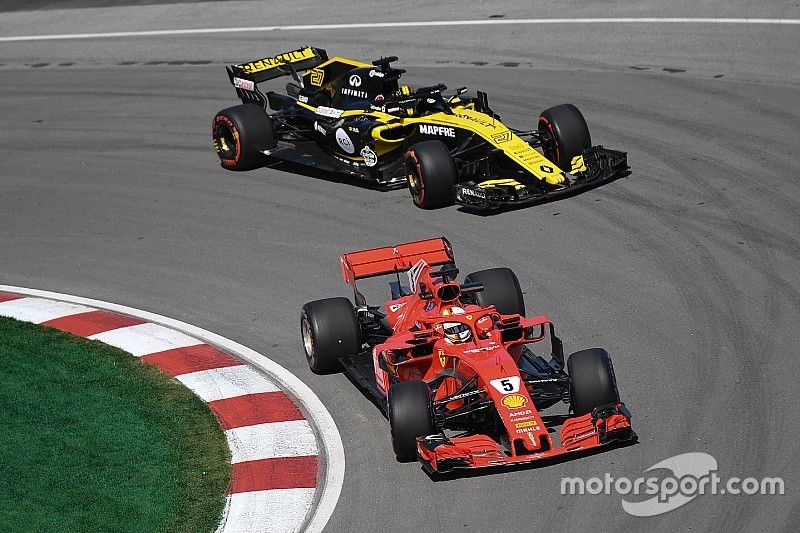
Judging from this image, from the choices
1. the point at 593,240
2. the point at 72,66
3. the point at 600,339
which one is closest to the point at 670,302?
the point at 600,339

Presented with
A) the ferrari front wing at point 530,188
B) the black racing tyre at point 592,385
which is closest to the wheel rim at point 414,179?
the ferrari front wing at point 530,188

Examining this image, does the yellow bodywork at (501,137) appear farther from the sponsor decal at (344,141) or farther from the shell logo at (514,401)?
the shell logo at (514,401)

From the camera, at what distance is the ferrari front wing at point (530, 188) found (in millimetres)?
14570

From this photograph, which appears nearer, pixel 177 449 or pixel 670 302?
pixel 177 449

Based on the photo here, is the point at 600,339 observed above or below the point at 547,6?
below

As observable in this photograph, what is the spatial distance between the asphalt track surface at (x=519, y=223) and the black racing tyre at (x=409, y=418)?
270mm

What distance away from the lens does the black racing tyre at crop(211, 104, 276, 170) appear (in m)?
16.9

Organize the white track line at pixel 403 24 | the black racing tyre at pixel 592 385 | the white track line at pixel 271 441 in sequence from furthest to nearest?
1. the white track line at pixel 403 24
2. the white track line at pixel 271 441
3. the black racing tyre at pixel 592 385

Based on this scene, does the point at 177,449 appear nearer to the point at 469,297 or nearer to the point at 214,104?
the point at 469,297

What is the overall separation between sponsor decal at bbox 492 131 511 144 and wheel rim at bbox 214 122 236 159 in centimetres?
392

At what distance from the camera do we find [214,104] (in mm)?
20297

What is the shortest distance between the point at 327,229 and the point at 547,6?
34.1 feet

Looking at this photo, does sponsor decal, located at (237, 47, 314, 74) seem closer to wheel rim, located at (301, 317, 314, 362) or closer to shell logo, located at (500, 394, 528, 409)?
wheel rim, located at (301, 317, 314, 362)

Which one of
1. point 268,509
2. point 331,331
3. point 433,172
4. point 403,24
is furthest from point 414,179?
point 403,24
